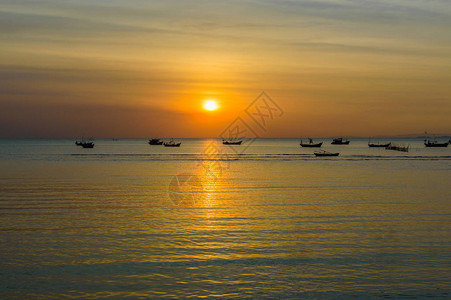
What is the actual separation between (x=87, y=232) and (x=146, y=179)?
26.6 m

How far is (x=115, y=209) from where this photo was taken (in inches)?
1051

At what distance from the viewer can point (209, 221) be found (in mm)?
22812

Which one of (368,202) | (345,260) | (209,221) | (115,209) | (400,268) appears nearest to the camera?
(400,268)

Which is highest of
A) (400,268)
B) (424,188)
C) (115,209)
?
(424,188)

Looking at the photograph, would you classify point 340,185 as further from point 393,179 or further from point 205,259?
point 205,259

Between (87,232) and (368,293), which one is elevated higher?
(87,232)

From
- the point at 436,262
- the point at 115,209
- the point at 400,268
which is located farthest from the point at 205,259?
the point at 115,209

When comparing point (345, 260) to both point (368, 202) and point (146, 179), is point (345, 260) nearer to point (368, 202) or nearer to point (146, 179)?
point (368, 202)

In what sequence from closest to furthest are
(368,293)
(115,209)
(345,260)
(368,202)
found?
(368,293) < (345,260) < (115,209) < (368,202)

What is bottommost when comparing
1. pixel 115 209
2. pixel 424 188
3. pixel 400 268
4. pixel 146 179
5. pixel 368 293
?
pixel 368 293

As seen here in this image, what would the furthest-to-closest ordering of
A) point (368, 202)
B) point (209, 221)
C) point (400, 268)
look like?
point (368, 202) < point (209, 221) < point (400, 268)

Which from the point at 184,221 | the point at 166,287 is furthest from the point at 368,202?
the point at 166,287

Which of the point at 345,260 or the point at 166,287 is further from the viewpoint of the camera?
the point at 345,260

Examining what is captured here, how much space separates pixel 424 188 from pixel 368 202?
35.1 ft
